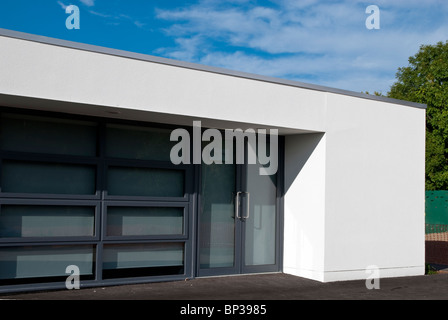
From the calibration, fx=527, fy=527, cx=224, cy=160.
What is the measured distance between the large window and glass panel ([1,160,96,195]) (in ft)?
0.04

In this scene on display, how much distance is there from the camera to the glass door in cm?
879

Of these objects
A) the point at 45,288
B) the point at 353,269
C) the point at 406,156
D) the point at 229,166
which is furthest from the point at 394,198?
the point at 45,288

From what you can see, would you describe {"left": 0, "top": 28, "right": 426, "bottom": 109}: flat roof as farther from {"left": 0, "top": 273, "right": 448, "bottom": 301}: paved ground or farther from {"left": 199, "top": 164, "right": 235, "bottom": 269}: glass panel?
{"left": 0, "top": 273, "right": 448, "bottom": 301}: paved ground

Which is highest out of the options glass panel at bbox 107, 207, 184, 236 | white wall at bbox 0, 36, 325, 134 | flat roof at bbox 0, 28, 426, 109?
flat roof at bbox 0, 28, 426, 109

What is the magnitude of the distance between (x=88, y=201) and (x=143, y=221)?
37.5 inches

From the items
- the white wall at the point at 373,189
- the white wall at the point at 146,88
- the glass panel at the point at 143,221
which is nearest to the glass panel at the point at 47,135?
the white wall at the point at 146,88

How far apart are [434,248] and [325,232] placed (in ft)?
26.5

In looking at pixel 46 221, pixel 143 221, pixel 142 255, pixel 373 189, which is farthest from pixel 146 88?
pixel 373 189

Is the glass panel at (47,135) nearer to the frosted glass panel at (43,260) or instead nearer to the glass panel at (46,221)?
the glass panel at (46,221)

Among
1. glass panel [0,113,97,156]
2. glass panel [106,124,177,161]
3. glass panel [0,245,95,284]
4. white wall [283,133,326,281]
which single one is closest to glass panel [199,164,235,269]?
glass panel [106,124,177,161]

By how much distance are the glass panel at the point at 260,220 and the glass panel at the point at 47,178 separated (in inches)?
113

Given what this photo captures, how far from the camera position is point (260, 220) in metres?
9.34

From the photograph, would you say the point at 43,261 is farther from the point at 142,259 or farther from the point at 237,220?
the point at 237,220

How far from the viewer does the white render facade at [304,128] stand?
22.5 ft
